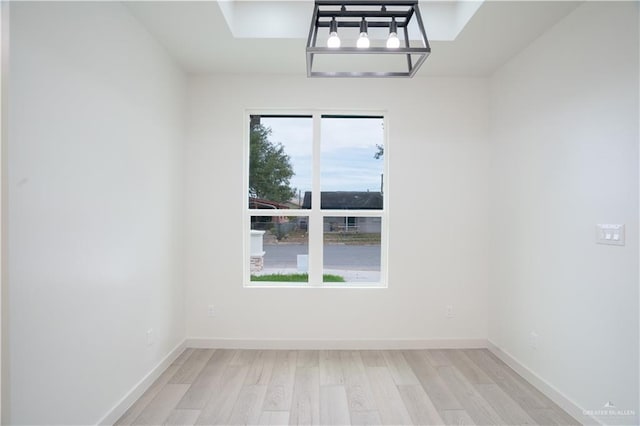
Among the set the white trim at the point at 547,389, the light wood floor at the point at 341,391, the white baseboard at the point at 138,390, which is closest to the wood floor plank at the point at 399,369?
the light wood floor at the point at 341,391

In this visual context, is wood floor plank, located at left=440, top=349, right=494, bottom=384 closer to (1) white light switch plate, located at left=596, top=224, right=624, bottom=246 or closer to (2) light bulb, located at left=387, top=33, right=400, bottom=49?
(1) white light switch plate, located at left=596, top=224, right=624, bottom=246

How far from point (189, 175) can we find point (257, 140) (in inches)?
30.6

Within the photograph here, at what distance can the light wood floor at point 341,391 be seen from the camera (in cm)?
216

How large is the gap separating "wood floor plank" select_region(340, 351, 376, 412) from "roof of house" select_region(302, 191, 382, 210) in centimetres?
146

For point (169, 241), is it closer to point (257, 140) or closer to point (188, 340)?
point (188, 340)

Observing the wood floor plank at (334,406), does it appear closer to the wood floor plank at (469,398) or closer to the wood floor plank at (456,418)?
the wood floor plank at (456,418)

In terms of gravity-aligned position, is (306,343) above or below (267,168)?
below

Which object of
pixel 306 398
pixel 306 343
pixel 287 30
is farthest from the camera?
pixel 306 343

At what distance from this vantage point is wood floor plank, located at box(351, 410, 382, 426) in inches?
82.8

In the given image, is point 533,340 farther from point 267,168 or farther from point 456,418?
point 267,168

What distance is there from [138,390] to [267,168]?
2210mm

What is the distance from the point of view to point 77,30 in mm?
1771

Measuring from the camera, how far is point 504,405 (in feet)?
7.57

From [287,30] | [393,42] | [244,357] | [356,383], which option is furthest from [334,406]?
[287,30]
